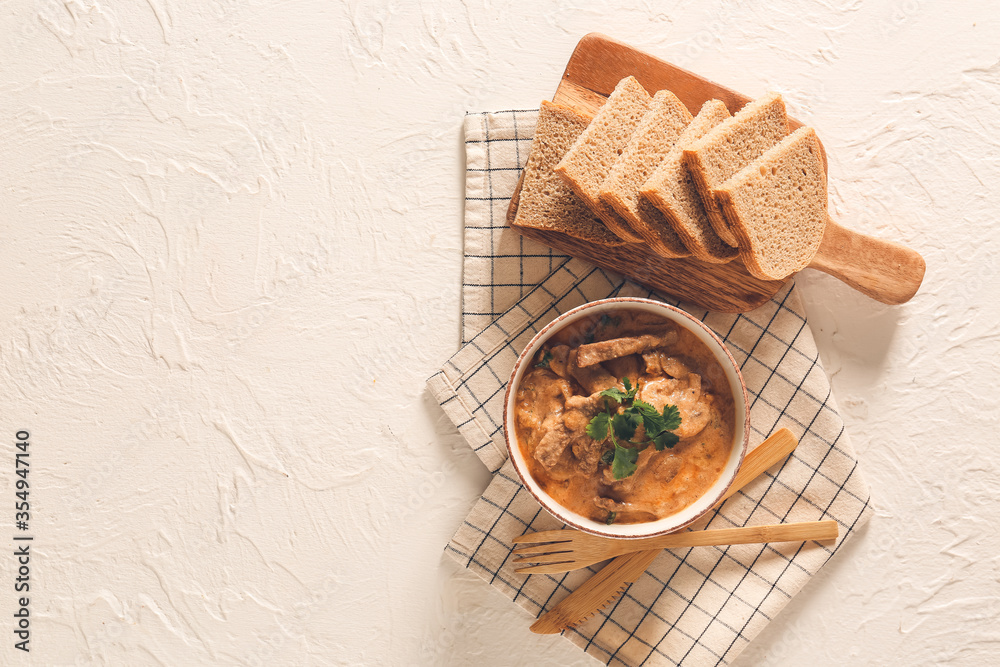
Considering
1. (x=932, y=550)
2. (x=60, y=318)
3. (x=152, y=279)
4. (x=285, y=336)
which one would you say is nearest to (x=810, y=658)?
(x=932, y=550)

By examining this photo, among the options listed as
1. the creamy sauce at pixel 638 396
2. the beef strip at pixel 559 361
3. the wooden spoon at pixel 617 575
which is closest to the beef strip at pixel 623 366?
the creamy sauce at pixel 638 396

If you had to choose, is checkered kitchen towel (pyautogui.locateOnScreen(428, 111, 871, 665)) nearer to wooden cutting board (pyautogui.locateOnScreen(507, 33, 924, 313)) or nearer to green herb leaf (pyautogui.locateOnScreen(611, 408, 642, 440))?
wooden cutting board (pyautogui.locateOnScreen(507, 33, 924, 313))

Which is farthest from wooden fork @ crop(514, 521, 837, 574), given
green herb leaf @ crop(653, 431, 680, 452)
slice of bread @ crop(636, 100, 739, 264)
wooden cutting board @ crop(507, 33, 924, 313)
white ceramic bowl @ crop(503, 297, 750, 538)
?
slice of bread @ crop(636, 100, 739, 264)

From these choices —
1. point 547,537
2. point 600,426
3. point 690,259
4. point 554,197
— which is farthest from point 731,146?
point 547,537

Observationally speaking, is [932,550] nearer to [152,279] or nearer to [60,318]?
[152,279]

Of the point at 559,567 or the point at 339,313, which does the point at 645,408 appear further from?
the point at 339,313

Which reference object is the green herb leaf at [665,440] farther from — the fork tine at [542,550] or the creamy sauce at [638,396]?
the fork tine at [542,550]
